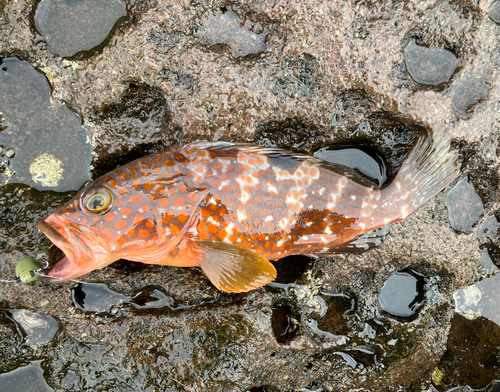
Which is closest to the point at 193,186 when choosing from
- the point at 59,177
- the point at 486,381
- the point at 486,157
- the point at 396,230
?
the point at 59,177

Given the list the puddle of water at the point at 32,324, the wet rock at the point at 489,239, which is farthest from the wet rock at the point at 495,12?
the puddle of water at the point at 32,324

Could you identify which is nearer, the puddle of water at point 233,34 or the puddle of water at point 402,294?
the puddle of water at point 233,34

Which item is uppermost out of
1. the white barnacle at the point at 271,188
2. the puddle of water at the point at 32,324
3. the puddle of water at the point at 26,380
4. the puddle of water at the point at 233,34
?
the puddle of water at the point at 233,34

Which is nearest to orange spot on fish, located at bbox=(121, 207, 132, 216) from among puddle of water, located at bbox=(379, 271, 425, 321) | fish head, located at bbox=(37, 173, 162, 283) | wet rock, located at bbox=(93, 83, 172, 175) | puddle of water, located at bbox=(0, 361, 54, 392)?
fish head, located at bbox=(37, 173, 162, 283)

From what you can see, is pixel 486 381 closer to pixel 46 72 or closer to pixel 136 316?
pixel 136 316

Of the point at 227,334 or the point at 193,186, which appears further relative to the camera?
the point at 227,334

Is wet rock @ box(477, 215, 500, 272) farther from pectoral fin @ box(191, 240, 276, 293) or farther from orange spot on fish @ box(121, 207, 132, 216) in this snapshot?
orange spot on fish @ box(121, 207, 132, 216)

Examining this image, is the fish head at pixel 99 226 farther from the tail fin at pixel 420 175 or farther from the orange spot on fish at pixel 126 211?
the tail fin at pixel 420 175
